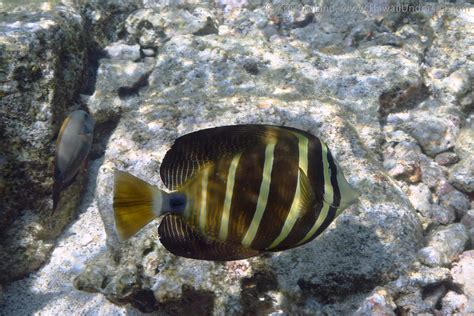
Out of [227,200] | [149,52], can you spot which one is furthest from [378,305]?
[149,52]

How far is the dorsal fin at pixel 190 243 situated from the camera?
1444 millimetres

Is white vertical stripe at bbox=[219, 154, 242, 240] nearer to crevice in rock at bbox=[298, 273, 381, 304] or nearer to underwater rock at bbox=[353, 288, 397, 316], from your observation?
crevice in rock at bbox=[298, 273, 381, 304]

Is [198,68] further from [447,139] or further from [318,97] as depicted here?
[447,139]

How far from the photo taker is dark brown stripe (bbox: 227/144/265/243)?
1.37m

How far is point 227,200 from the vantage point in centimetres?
138

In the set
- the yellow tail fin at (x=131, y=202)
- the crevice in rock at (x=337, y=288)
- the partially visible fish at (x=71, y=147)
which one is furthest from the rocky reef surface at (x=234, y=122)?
the yellow tail fin at (x=131, y=202)

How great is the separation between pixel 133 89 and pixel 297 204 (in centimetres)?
333

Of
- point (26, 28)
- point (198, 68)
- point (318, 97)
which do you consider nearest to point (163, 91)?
point (198, 68)

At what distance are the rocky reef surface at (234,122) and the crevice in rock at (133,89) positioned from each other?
0.7 inches

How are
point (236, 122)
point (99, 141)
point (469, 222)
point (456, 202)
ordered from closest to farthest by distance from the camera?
point (236, 122) < point (469, 222) < point (456, 202) < point (99, 141)

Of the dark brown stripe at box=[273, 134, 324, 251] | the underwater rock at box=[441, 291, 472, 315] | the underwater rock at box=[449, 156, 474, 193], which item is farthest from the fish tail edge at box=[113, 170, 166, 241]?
the underwater rock at box=[449, 156, 474, 193]

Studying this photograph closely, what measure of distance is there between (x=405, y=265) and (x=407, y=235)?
0.82ft

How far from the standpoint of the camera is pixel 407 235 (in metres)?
2.61

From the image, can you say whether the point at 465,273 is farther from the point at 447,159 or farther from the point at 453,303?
the point at 447,159
